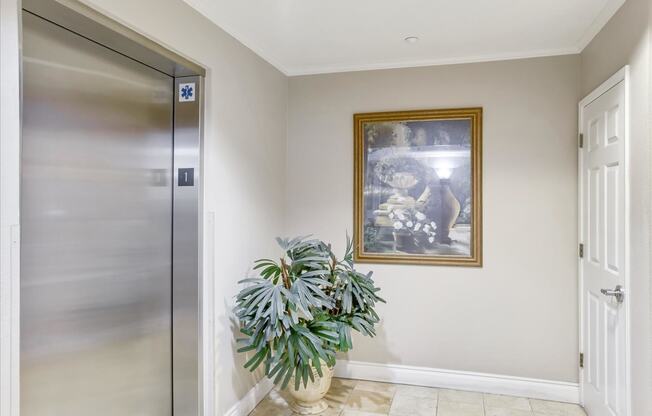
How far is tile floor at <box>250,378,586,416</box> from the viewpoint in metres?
2.96

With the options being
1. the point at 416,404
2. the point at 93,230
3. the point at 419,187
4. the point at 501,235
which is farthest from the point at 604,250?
the point at 93,230

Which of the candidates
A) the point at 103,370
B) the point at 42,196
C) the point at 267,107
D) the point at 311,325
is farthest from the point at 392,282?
the point at 42,196

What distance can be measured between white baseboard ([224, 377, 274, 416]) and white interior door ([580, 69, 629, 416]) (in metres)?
2.16

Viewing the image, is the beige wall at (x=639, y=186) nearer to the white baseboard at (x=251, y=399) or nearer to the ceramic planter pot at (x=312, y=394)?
the ceramic planter pot at (x=312, y=394)

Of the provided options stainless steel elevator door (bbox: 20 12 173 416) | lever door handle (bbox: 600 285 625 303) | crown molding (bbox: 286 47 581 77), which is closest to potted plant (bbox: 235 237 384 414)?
stainless steel elevator door (bbox: 20 12 173 416)

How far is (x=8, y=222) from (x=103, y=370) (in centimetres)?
98

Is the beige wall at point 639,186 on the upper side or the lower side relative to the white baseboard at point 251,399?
upper

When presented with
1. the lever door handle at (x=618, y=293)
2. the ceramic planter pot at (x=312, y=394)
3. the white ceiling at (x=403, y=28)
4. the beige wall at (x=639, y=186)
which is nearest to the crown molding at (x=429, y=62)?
the white ceiling at (x=403, y=28)

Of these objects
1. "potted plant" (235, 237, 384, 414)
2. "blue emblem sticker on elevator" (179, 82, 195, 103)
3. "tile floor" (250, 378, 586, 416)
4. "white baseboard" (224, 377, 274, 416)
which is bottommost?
"tile floor" (250, 378, 586, 416)

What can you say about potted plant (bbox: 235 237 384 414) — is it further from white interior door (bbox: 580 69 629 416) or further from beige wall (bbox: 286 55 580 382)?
white interior door (bbox: 580 69 629 416)

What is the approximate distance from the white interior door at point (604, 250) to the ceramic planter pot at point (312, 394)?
1.65 m

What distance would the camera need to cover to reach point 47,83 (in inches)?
70.9

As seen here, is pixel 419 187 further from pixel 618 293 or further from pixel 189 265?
pixel 189 265

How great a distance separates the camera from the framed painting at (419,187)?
332cm
